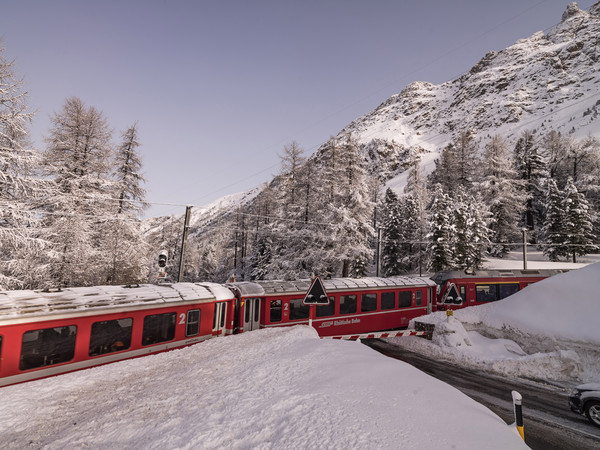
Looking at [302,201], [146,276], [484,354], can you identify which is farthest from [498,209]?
[146,276]

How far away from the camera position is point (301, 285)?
15.0 m

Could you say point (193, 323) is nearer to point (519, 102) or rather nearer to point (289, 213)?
point (289, 213)

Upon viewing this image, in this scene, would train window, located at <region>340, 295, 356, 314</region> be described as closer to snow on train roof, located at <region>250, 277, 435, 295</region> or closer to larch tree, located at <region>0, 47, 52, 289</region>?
snow on train roof, located at <region>250, 277, 435, 295</region>

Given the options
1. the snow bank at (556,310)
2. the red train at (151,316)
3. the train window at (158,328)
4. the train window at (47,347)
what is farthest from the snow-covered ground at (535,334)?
the train window at (47,347)

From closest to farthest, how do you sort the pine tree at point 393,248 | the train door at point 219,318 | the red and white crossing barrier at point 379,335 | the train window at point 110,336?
the train window at point 110,336 → the train door at point 219,318 → the red and white crossing barrier at point 379,335 → the pine tree at point 393,248

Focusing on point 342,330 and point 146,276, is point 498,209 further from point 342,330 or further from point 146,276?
point 146,276

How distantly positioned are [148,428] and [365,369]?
3.82 meters

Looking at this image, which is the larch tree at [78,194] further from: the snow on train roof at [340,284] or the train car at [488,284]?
the train car at [488,284]

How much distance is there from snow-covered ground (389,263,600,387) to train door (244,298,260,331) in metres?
7.93

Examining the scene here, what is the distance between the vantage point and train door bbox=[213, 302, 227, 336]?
12.3 m

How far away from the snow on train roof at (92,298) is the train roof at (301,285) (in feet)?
5.53

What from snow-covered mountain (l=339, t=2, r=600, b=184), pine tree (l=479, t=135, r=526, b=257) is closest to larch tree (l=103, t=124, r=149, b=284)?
pine tree (l=479, t=135, r=526, b=257)

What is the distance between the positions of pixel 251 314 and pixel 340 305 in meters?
4.79

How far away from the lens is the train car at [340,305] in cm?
1382
